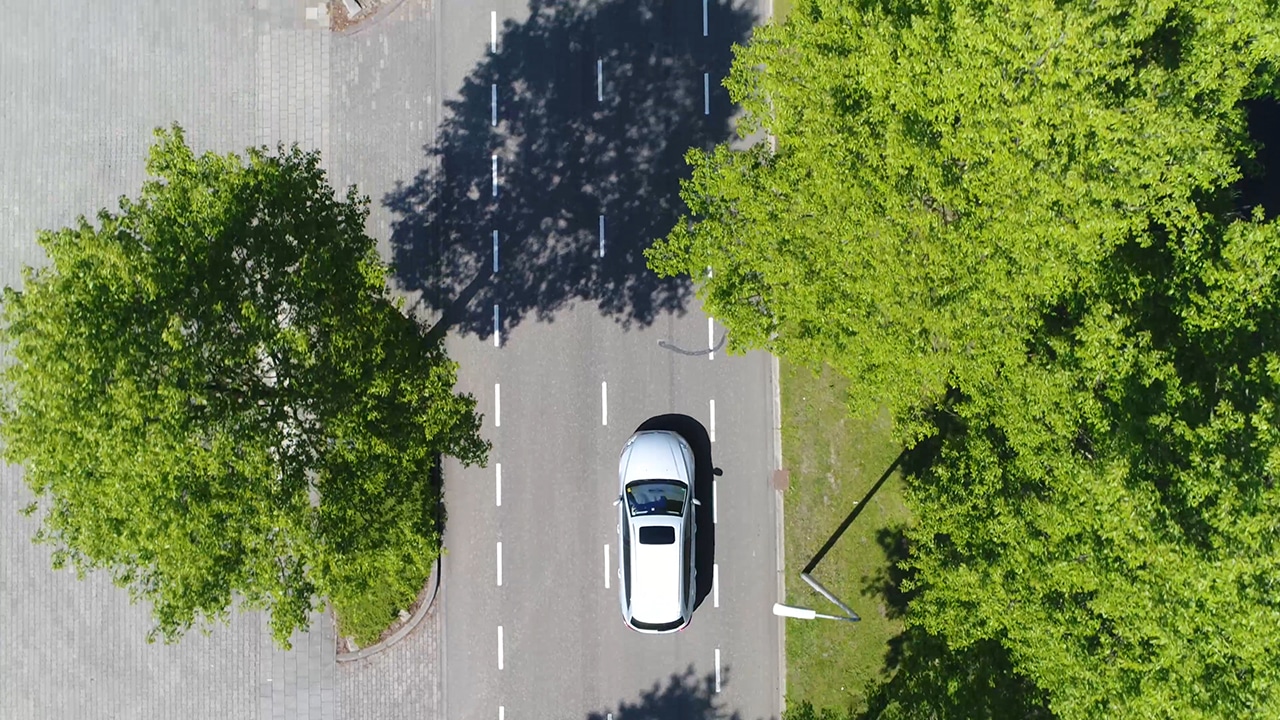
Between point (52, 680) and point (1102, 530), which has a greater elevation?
point (1102, 530)

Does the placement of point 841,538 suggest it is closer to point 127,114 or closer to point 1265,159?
point 1265,159

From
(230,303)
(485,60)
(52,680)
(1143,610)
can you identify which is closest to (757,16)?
(485,60)

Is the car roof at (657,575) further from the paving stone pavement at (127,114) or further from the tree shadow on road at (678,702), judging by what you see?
the paving stone pavement at (127,114)

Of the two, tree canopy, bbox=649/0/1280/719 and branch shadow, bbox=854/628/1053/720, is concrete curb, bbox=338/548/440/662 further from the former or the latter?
tree canopy, bbox=649/0/1280/719

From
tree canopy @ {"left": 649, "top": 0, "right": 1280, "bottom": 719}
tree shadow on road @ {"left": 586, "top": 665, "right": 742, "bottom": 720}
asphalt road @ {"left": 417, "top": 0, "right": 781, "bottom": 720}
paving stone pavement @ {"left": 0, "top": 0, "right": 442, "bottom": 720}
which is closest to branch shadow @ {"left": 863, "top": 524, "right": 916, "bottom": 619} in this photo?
asphalt road @ {"left": 417, "top": 0, "right": 781, "bottom": 720}

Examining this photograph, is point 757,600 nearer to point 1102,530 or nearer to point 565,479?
point 565,479
